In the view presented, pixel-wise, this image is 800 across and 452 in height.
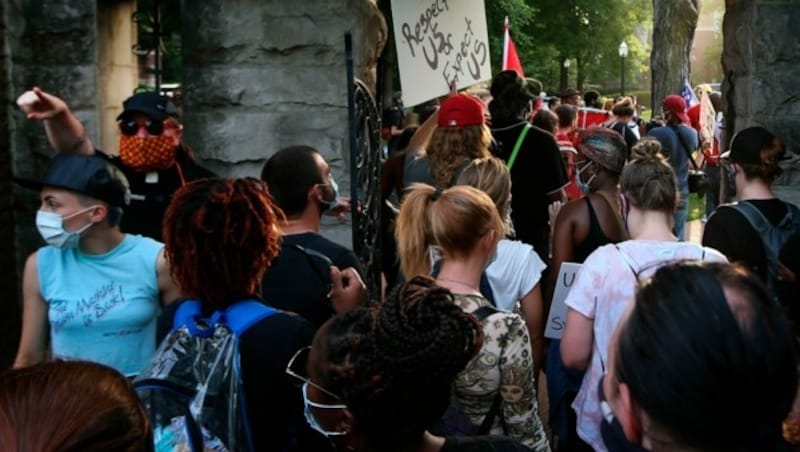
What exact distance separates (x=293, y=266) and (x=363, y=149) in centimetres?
159

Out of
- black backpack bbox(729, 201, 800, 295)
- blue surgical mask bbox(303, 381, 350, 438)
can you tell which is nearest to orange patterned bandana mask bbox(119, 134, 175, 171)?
blue surgical mask bbox(303, 381, 350, 438)

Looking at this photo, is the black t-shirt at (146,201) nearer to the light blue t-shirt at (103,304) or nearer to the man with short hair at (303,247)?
the man with short hair at (303,247)

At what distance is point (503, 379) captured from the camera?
3004 mm

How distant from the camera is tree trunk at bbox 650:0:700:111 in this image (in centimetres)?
2178

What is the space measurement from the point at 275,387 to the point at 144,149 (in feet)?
5.96

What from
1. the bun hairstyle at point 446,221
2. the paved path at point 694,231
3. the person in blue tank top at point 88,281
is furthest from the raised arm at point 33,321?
the paved path at point 694,231

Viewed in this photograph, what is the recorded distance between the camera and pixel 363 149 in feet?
15.5

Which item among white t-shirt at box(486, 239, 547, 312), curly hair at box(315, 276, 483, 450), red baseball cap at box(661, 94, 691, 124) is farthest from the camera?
red baseball cap at box(661, 94, 691, 124)

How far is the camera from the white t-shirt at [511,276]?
3.79 m

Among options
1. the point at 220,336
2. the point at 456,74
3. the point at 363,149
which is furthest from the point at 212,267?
the point at 456,74

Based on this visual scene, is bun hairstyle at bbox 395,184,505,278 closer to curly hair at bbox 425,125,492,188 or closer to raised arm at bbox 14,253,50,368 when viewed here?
raised arm at bbox 14,253,50,368

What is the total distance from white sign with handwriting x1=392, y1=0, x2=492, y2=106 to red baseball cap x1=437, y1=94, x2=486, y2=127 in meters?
0.43

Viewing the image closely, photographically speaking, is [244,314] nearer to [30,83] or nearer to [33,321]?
[33,321]

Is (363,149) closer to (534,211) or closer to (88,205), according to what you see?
(534,211)
